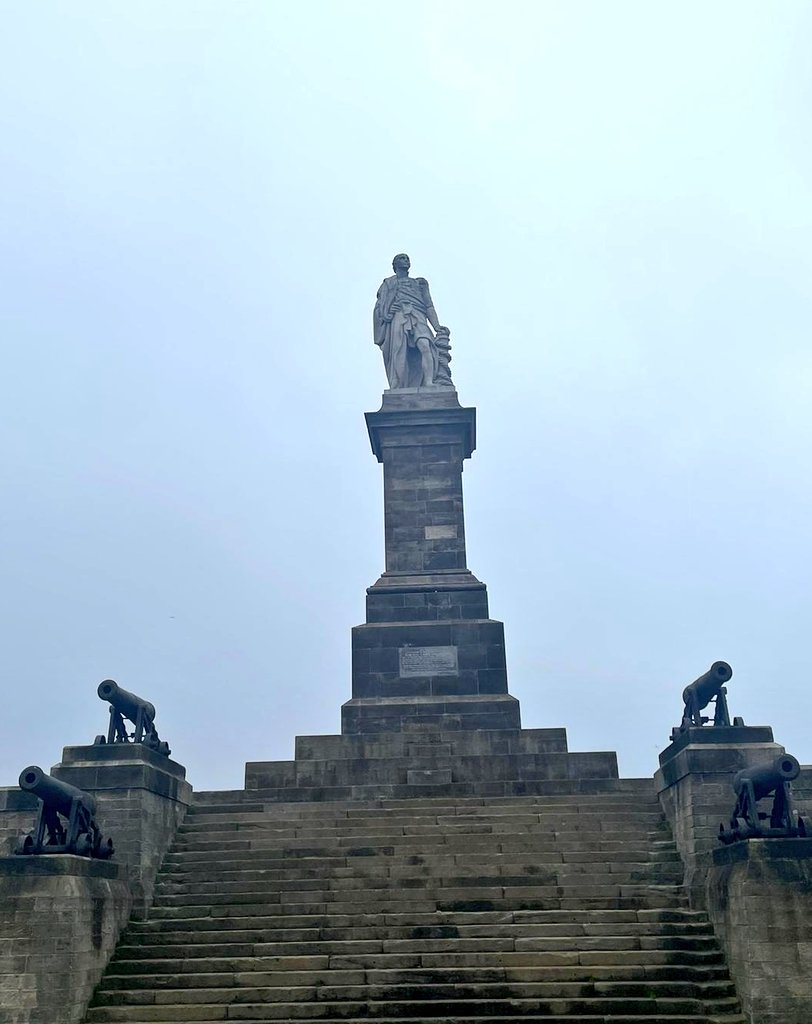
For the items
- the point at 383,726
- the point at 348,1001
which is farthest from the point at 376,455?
the point at 348,1001

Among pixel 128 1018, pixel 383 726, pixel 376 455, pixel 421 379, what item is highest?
pixel 421 379

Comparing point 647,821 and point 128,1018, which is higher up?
point 647,821

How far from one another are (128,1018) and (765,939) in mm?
7794

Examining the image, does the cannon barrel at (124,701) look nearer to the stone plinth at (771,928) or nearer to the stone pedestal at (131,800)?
the stone pedestal at (131,800)

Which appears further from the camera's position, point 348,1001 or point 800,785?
point 800,785

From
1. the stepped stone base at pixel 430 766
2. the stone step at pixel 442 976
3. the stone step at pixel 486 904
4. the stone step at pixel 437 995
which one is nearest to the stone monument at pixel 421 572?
the stepped stone base at pixel 430 766

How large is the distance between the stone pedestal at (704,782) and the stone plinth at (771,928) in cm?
137

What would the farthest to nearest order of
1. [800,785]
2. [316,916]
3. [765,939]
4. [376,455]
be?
[376,455]
[800,785]
[316,916]
[765,939]

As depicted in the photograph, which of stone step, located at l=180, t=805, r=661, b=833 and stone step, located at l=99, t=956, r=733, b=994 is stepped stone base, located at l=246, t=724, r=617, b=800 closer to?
stone step, located at l=180, t=805, r=661, b=833

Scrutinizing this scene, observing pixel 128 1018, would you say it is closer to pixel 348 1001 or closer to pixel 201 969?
pixel 201 969

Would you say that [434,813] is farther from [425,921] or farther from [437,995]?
[437,995]

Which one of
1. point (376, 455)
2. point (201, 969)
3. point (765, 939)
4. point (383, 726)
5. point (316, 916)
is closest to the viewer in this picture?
point (765, 939)

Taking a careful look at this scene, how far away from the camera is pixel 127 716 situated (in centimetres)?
1593

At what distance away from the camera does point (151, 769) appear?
15.2 meters
